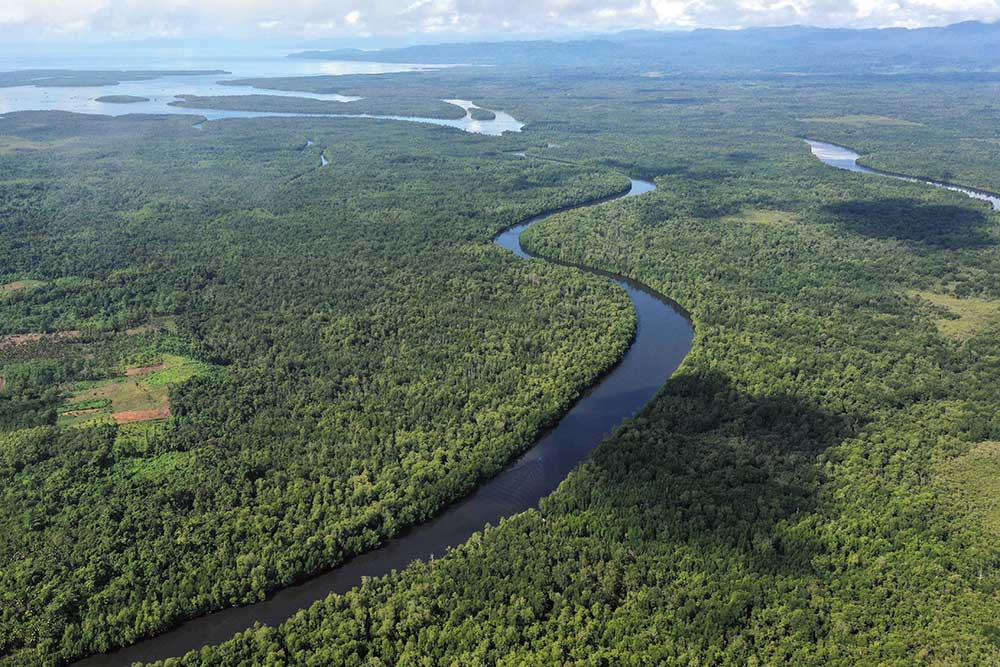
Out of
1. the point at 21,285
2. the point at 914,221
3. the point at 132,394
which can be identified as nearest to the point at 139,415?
the point at 132,394

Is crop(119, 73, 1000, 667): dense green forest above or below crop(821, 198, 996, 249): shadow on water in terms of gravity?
below

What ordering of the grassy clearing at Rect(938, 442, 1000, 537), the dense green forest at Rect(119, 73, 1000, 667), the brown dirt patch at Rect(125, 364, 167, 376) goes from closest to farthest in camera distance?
the dense green forest at Rect(119, 73, 1000, 667) → the grassy clearing at Rect(938, 442, 1000, 537) → the brown dirt patch at Rect(125, 364, 167, 376)

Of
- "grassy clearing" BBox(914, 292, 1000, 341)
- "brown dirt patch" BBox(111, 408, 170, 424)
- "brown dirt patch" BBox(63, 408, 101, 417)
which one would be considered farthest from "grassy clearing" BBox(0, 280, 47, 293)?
"grassy clearing" BBox(914, 292, 1000, 341)

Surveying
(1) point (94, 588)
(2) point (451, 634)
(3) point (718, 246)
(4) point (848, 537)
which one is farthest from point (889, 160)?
(1) point (94, 588)

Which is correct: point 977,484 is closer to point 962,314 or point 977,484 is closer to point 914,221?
point 962,314

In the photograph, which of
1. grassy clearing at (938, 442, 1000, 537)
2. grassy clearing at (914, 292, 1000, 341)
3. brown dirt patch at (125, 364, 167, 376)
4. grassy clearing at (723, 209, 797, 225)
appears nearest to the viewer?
grassy clearing at (938, 442, 1000, 537)

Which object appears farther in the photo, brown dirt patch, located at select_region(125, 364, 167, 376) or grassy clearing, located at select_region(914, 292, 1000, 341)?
grassy clearing, located at select_region(914, 292, 1000, 341)

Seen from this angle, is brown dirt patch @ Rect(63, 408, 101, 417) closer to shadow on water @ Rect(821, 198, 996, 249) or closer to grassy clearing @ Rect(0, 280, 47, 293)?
grassy clearing @ Rect(0, 280, 47, 293)

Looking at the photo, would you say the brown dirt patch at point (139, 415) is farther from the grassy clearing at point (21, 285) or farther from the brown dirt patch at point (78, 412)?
the grassy clearing at point (21, 285)
